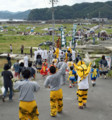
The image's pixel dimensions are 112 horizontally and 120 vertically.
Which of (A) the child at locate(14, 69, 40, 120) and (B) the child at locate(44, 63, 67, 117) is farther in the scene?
(B) the child at locate(44, 63, 67, 117)

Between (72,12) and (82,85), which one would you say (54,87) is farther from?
(72,12)

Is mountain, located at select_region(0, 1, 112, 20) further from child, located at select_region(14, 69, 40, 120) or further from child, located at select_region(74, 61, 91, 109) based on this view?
child, located at select_region(14, 69, 40, 120)

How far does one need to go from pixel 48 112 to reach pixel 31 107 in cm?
161

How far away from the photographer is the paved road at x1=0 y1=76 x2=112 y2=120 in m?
6.26

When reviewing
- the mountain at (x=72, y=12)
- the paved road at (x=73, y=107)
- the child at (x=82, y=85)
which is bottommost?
the paved road at (x=73, y=107)

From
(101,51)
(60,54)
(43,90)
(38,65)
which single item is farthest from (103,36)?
(43,90)

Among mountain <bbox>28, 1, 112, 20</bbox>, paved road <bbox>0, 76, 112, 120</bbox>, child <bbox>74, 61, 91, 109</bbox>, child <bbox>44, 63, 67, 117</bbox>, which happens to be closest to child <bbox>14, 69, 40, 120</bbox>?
child <bbox>44, 63, 67, 117</bbox>

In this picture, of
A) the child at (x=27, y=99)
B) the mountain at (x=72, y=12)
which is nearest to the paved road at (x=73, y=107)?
the child at (x=27, y=99)

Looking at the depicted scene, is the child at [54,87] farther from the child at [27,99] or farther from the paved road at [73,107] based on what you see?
the child at [27,99]

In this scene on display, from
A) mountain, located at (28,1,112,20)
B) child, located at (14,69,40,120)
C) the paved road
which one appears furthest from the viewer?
mountain, located at (28,1,112,20)

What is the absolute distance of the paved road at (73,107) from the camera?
6258mm

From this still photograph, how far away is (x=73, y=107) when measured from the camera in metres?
6.96

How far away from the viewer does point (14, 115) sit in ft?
20.9

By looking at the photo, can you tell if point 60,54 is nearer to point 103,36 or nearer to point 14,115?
point 14,115
